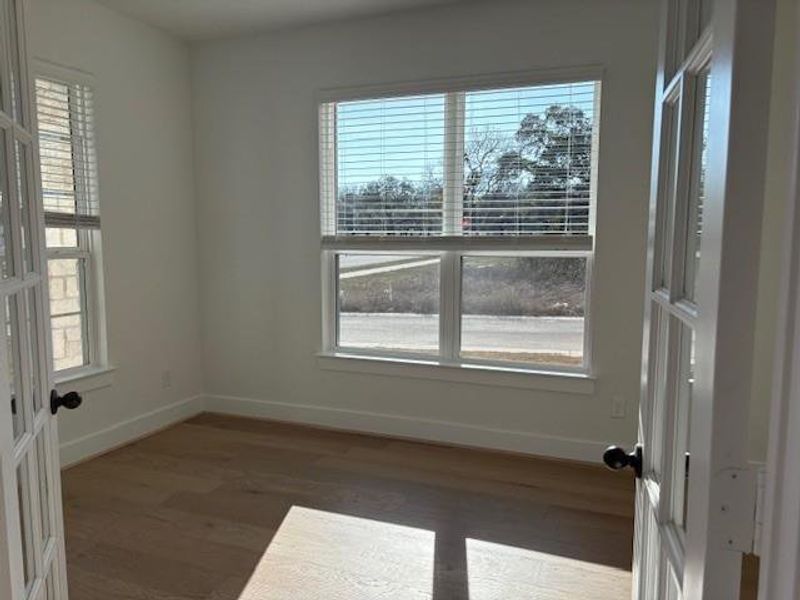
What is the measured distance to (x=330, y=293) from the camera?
3.94 metres

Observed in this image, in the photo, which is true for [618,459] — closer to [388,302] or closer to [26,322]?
[26,322]

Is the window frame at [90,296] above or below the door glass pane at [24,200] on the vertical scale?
below

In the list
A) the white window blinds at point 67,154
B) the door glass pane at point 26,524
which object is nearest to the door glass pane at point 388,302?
the white window blinds at point 67,154

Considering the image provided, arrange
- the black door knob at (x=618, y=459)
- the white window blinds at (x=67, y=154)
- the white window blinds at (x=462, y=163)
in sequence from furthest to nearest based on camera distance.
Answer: the white window blinds at (x=462, y=163) → the white window blinds at (x=67, y=154) → the black door knob at (x=618, y=459)

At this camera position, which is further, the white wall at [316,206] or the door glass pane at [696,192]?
the white wall at [316,206]

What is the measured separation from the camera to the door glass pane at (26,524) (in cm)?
131

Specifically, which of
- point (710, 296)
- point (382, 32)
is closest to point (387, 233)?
point (382, 32)

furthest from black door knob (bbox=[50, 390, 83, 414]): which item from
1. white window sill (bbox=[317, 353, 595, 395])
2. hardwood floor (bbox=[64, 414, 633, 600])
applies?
white window sill (bbox=[317, 353, 595, 395])

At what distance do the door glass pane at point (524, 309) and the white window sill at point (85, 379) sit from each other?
7.25 ft

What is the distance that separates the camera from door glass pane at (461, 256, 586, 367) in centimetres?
340

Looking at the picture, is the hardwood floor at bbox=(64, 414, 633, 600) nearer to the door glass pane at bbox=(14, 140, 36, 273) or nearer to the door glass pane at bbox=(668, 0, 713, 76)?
the door glass pane at bbox=(14, 140, 36, 273)

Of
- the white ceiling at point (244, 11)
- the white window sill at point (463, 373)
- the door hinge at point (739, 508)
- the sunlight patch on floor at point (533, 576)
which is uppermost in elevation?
the white ceiling at point (244, 11)

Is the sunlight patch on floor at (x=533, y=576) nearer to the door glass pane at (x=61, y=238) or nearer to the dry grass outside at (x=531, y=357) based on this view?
the dry grass outside at (x=531, y=357)

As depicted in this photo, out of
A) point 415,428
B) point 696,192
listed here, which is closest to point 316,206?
point 415,428
